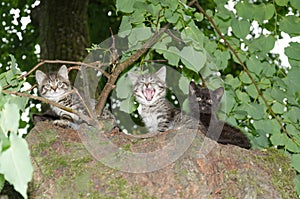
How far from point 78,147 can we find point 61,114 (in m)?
0.67

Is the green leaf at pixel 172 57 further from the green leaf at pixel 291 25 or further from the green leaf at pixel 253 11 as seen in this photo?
the green leaf at pixel 291 25

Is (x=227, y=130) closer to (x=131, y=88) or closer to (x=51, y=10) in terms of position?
(x=131, y=88)

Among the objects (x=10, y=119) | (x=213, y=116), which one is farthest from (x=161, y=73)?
(x=10, y=119)

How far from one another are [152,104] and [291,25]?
1.03 m

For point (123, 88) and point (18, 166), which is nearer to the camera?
point (18, 166)

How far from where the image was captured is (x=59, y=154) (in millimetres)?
2371

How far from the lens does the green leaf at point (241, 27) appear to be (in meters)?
3.35

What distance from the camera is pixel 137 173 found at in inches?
89.2

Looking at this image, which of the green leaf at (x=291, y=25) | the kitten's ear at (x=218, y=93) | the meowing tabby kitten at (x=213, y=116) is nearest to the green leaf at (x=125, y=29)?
the meowing tabby kitten at (x=213, y=116)

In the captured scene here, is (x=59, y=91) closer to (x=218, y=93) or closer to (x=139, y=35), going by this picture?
(x=139, y=35)

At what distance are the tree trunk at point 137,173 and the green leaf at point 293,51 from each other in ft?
3.41

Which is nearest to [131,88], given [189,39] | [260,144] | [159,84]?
[159,84]

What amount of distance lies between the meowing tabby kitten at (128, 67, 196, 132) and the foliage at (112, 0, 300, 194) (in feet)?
0.32

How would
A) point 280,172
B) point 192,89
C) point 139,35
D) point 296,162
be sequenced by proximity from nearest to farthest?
point 280,172, point 296,162, point 139,35, point 192,89
